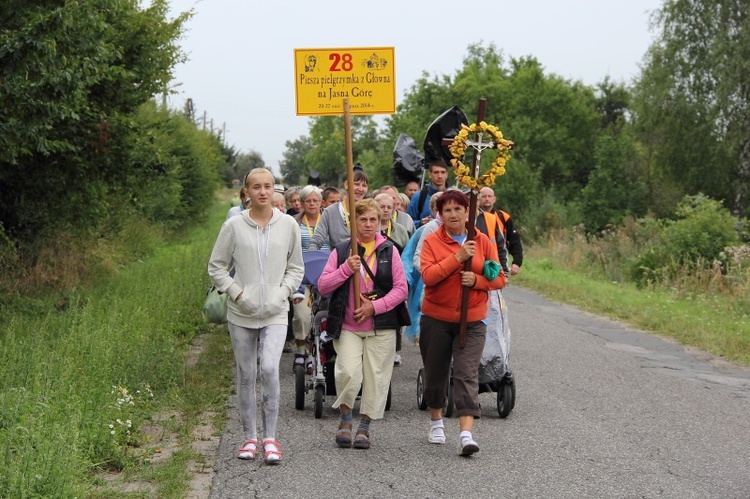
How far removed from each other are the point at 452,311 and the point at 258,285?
1431 mm

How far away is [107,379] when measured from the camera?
29.1 ft

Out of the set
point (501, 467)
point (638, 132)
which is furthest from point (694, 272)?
point (638, 132)

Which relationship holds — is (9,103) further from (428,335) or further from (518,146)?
(518,146)

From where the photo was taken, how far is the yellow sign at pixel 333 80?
973 centimetres

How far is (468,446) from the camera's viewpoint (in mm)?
7402

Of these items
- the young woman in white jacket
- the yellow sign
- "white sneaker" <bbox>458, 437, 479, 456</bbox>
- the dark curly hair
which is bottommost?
"white sneaker" <bbox>458, 437, 479, 456</bbox>

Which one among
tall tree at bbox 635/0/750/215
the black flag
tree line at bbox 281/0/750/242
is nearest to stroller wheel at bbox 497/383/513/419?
the black flag

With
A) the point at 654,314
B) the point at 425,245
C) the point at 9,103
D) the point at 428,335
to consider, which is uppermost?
the point at 9,103

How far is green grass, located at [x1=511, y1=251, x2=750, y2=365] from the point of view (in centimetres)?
1433

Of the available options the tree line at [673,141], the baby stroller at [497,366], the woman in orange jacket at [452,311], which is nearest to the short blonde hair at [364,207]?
the woman in orange jacket at [452,311]

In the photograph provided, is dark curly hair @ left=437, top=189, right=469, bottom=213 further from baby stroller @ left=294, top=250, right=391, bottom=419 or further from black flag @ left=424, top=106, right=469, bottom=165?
black flag @ left=424, top=106, right=469, bottom=165

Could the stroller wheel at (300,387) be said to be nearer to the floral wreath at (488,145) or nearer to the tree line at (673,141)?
the floral wreath at (488,145)

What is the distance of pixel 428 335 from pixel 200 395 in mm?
2574

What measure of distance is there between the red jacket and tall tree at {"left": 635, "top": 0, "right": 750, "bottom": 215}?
34.9m
